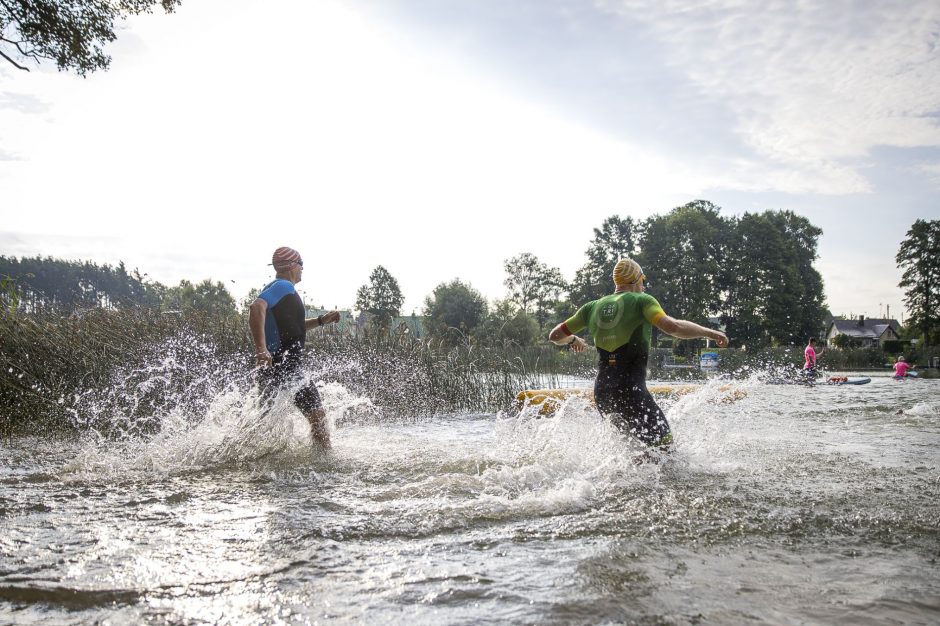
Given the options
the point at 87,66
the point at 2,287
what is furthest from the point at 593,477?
the point at 87,66

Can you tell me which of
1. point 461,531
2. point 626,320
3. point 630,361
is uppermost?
point 626,320

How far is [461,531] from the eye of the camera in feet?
11.4

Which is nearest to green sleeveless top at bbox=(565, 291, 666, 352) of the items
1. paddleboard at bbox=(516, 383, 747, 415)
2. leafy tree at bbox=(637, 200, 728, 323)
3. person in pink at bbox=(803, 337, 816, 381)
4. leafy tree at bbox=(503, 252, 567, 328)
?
paddleboard at bbox=(516, 383, 747, 415)

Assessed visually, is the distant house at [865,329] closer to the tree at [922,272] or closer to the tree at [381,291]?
the tree at [922,272]

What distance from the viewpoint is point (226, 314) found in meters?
10.4

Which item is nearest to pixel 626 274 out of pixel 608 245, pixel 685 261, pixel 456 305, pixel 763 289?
pixel 685 261

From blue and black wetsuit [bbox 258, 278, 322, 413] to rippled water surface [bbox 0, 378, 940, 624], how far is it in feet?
1.23

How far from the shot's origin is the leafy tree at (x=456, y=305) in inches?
2702

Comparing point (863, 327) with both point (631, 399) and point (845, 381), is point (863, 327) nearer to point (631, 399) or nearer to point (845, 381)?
point (845, 381)

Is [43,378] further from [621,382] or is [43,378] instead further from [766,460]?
[766,460]

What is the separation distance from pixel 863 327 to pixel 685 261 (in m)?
48.0

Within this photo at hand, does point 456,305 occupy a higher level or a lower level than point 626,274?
higher

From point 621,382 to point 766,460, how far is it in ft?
6.63

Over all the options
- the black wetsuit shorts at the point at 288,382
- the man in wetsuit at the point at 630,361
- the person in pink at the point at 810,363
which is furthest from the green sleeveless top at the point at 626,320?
the person in pink at the point at 810,363
